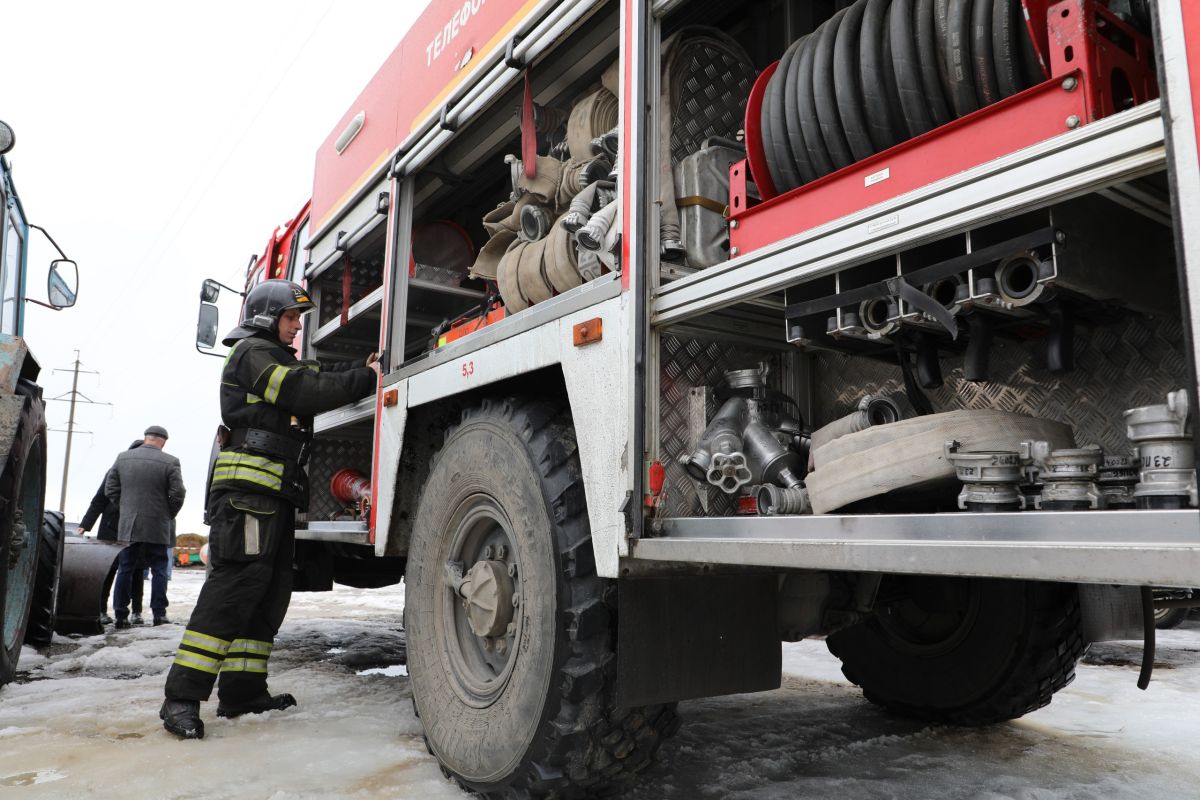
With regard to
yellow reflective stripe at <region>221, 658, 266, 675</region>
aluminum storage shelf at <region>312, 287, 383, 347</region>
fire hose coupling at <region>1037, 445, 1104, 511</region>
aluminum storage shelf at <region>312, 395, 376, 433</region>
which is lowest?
yellow reflective stripe at <region>221, 658, 266, 675</region>

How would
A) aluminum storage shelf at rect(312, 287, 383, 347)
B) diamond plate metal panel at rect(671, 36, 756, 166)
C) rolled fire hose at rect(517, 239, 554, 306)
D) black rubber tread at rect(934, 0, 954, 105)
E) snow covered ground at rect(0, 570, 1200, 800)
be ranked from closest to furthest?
black rubber tread at rect(934, 0, 954, 105)
diamond plate metal panel at rect(671, 36, 756, 166)
snow covered ground at rect(0, 570, 1200, 800)
rolled fire hose at rect(517, 239, 554, 306)
aluminum storage shelf at rect(312, 287, 383, 347)

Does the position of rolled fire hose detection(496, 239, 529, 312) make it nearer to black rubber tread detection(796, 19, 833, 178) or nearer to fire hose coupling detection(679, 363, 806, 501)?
fire hose coupling detection(679, 363, 806, 501)

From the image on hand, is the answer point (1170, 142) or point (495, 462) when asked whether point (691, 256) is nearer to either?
point (495, 462)

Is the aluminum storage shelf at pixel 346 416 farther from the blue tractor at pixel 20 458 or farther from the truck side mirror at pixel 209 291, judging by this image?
the truck side mirror at pixel 209 291

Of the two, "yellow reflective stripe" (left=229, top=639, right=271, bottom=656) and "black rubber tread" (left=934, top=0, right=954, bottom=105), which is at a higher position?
"black rubber tread" (left=934, top=0, right=954, bottom=105)

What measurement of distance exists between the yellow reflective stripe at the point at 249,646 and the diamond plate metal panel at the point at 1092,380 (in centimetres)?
306

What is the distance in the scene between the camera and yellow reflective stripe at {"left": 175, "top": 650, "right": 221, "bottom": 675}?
3.48 m

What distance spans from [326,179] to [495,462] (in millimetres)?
2820

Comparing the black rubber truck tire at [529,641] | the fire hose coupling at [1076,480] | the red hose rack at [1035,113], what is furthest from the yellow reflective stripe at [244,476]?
the fire hose coupling at [1076,480]

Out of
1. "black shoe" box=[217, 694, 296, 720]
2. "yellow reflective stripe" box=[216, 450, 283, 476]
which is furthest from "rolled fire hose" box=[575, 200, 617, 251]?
"black shoe" box=[217, 694, 296, 720]

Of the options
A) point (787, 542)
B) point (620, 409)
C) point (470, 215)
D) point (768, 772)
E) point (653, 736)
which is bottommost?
point (768, 772)

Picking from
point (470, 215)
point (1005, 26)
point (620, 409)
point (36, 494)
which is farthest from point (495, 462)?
point (36, 494)

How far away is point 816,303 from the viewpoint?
1.98 m

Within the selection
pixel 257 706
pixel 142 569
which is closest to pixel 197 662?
pixel 257 706
